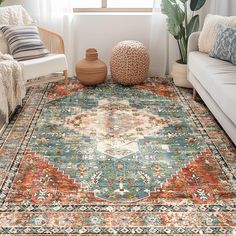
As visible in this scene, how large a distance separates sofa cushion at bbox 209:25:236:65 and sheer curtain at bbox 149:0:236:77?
3.21 feet

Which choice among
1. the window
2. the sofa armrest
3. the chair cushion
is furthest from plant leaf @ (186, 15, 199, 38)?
the chair cushion

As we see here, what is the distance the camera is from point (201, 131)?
3166 millimetres

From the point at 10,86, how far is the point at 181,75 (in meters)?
1.84

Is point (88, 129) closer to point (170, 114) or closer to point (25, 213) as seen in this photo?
point (170, 114)

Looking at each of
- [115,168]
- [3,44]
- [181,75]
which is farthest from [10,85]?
[181,75]

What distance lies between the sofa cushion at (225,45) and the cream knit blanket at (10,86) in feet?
5.84

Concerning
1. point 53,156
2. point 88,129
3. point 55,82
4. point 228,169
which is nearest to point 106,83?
point 55,82

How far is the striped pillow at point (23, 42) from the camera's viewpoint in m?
3.78

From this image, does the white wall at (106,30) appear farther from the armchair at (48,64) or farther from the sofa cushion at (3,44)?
the sofa cushion at (3,44)

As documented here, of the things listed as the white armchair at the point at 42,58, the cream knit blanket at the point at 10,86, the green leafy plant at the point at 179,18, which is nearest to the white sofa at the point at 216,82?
the green leafy plant at the point at 179,18

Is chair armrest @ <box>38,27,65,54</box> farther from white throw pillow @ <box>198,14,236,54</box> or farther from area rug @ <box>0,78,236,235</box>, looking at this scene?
white throw pillow @ <box>198,14,236,54</box>

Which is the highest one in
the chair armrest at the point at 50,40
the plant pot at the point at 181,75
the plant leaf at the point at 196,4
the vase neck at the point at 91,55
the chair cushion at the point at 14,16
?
the plant leaf at the point at 196,4

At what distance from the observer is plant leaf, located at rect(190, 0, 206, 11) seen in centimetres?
411

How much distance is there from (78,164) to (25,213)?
23.9 inches
